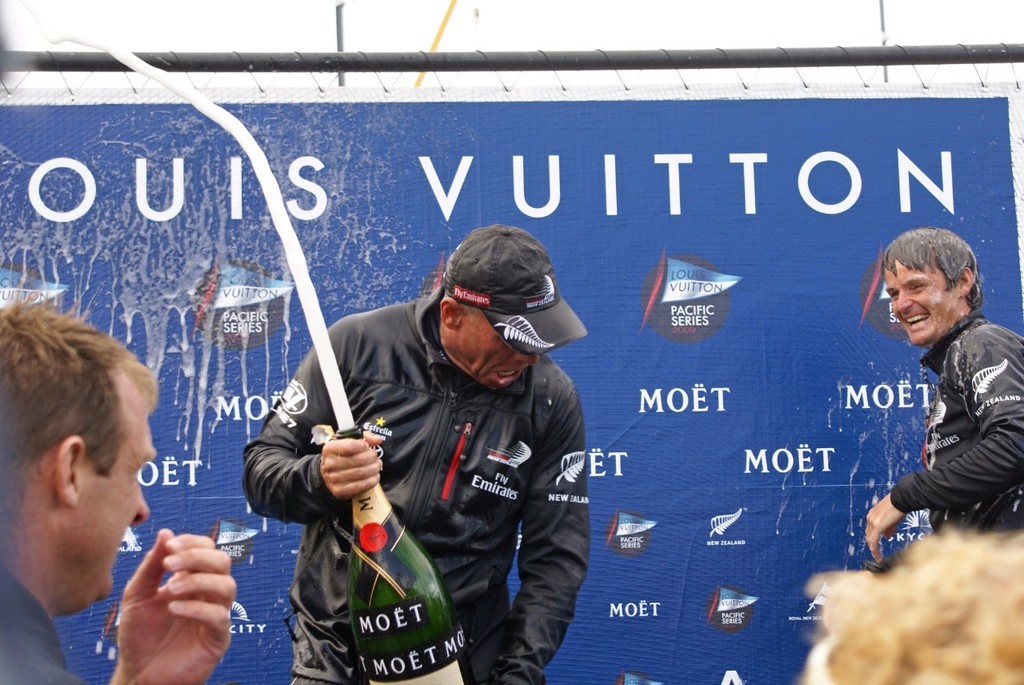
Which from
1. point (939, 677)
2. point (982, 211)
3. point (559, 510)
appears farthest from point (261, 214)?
point (939, 677)

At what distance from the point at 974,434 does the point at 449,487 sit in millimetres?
1552

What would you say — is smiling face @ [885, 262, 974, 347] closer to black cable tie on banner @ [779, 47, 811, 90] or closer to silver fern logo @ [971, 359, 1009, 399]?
Result: silver fern logo @ [971, 359, 1009, 399]

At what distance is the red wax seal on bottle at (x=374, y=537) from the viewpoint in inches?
91.0

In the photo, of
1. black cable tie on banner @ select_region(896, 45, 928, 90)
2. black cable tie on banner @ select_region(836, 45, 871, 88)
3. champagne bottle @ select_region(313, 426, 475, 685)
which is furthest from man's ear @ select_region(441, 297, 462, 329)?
black cable tie on banner @ select_region(896, 45, 928, 90)

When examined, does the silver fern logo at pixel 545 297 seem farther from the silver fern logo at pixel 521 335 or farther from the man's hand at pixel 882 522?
the man's hand at pixel 882 522


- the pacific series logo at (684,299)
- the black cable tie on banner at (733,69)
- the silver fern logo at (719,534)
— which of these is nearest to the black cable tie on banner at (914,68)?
the black cable tie on banner at (733,69)

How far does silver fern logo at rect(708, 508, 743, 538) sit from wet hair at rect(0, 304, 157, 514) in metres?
2.59

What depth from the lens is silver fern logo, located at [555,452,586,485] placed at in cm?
267

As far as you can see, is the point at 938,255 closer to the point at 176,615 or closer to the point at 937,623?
the point at 176,615

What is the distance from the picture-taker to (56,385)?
1.35 m

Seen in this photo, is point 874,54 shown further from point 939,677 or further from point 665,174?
point 939,677

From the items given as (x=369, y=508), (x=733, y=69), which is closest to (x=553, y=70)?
(x=733, y=69)

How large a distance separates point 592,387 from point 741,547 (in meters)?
0.72

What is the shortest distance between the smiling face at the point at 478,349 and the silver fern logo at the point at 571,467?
0.24 meters
